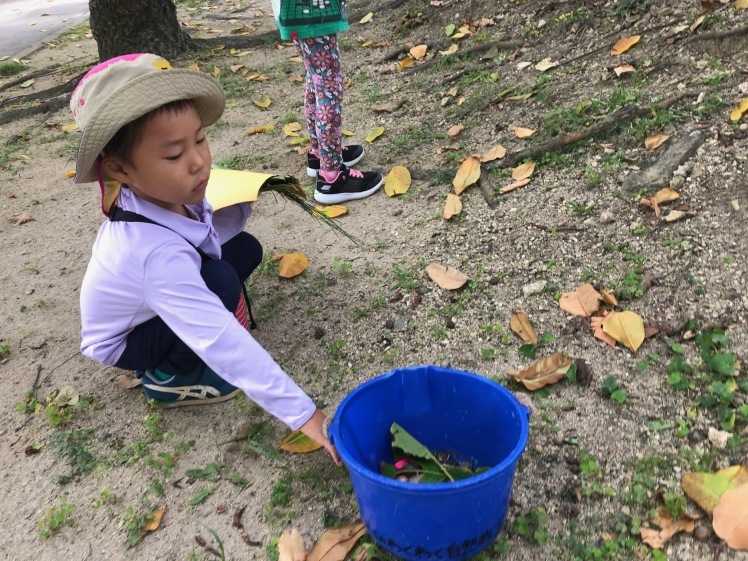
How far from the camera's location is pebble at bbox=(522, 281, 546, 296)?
7.32ft

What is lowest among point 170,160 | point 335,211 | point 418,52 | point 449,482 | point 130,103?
point 335,211

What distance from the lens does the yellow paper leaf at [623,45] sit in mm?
3318

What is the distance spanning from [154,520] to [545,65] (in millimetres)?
3016

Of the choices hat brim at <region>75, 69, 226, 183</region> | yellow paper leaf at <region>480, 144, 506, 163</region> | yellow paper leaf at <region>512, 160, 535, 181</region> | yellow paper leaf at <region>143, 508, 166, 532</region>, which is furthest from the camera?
yellow paper leaf at <region>480, 144, 506, 163</region>

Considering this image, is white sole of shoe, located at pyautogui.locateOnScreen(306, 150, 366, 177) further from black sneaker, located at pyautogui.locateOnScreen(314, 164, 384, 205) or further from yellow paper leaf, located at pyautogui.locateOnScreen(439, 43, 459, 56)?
yellow paper leaf, located at pyautogui.locateOnScreen(439, 43, 459, 56)

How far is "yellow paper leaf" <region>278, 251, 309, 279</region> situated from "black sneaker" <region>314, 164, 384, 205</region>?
1.78 feet

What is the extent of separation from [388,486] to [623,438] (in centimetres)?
75

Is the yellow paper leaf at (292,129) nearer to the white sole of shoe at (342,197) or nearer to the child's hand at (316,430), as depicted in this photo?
the white sole of shoe at (342,197)

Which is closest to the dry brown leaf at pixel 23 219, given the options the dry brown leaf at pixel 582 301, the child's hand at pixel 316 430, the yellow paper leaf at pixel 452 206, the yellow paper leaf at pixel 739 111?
the yellow paper leaf at pixel 452 206

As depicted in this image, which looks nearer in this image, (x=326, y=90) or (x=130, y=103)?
(x=130, y=103)

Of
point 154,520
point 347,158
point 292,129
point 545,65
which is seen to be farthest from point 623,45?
point 154,520

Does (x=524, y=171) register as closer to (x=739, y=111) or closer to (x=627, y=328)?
(x=739, y=111)

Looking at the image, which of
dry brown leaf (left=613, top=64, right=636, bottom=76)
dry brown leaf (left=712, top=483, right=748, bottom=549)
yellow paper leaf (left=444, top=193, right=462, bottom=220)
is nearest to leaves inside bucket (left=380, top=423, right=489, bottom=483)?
dry brown leaf (left=712, top=483, right=748, bottom=549)

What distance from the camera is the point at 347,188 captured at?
3152mm
